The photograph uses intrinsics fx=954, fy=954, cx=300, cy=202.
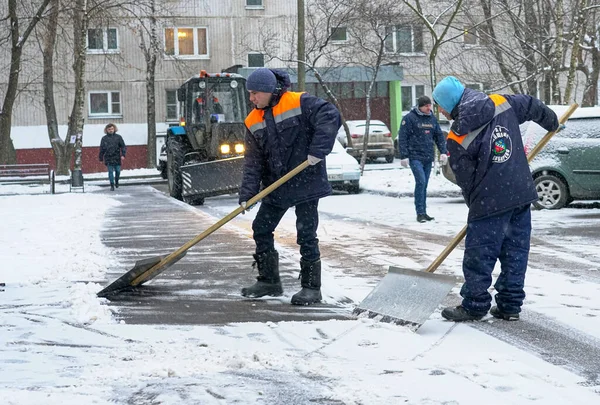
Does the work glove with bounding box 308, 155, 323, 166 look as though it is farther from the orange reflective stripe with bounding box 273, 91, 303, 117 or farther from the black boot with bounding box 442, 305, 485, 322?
the black boot with bounding box 442, 305, 485, 322

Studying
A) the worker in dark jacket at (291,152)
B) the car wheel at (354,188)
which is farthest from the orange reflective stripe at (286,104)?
the car wheel at (354,188)

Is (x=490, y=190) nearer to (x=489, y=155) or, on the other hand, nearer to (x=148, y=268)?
(x=489, y=155)

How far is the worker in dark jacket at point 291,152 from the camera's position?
6.43m

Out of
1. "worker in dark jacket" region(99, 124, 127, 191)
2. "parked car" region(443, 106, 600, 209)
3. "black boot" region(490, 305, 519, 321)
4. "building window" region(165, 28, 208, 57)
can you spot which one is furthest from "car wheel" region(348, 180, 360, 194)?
"building window" region(165, 28, 208, 57)

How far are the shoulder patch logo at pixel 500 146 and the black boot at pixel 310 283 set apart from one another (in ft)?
5.10

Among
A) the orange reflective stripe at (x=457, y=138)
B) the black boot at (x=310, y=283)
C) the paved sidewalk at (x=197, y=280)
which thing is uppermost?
the orange reflective stripe at (x=457, y=138)

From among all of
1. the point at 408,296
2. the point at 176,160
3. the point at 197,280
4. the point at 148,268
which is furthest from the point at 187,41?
the point at 408,296

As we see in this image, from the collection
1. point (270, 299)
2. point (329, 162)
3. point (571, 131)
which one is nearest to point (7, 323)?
point (270, 299)

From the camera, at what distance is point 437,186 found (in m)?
20.3

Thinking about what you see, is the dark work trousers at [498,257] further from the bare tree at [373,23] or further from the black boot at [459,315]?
the bare tree at [373,23]

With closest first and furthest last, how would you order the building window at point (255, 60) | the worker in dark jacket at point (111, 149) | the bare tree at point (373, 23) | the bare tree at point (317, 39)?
the worker in dark jacket at point (111, 149)
the bare tree at point (373, 23)
the bare tree at point (317, 39)
the building window at point (255, 60)

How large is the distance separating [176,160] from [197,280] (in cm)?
1164

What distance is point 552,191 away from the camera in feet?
47.7

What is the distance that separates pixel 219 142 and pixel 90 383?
14339 millimetres
